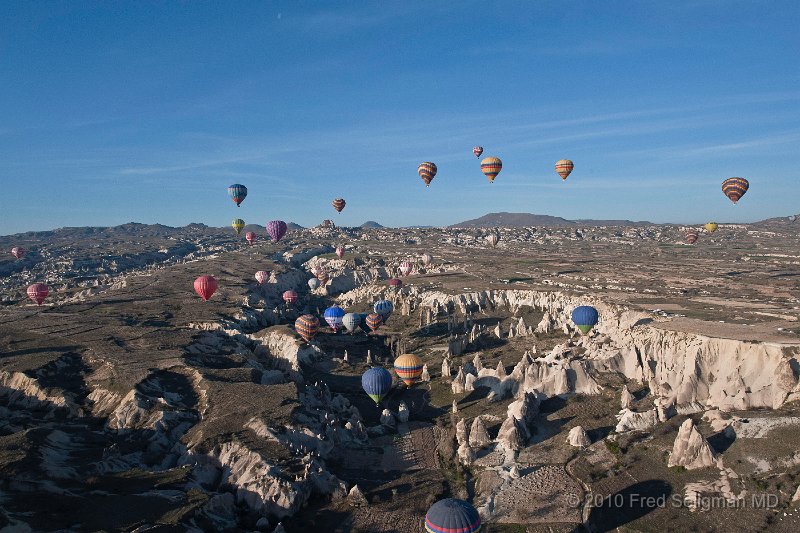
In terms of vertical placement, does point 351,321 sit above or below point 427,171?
below

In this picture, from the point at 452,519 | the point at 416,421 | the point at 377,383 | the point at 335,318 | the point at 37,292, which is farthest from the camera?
the point at 37,292

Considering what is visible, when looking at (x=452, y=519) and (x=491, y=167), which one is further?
(x=491, y=167)

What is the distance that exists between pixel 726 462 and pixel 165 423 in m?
38.8

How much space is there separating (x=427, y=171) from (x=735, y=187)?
48724mm

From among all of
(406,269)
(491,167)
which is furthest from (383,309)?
(406,269)

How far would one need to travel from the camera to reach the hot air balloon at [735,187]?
3088 inches

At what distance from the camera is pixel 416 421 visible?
46.6 meters

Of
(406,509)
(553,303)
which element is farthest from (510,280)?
(406,509)

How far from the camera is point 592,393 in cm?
4550

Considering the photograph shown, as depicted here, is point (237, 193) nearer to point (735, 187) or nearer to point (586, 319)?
point (586, 319)

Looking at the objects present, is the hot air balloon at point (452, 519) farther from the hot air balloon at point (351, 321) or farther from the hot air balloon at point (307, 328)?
the hot air balloon at point (351, 321)

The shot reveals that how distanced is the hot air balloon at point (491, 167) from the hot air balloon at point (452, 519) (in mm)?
56625

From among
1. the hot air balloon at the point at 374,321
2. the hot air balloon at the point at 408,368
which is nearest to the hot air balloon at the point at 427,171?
the hot air balloon at the point at 374,321

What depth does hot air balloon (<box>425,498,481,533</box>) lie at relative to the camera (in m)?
24.8
